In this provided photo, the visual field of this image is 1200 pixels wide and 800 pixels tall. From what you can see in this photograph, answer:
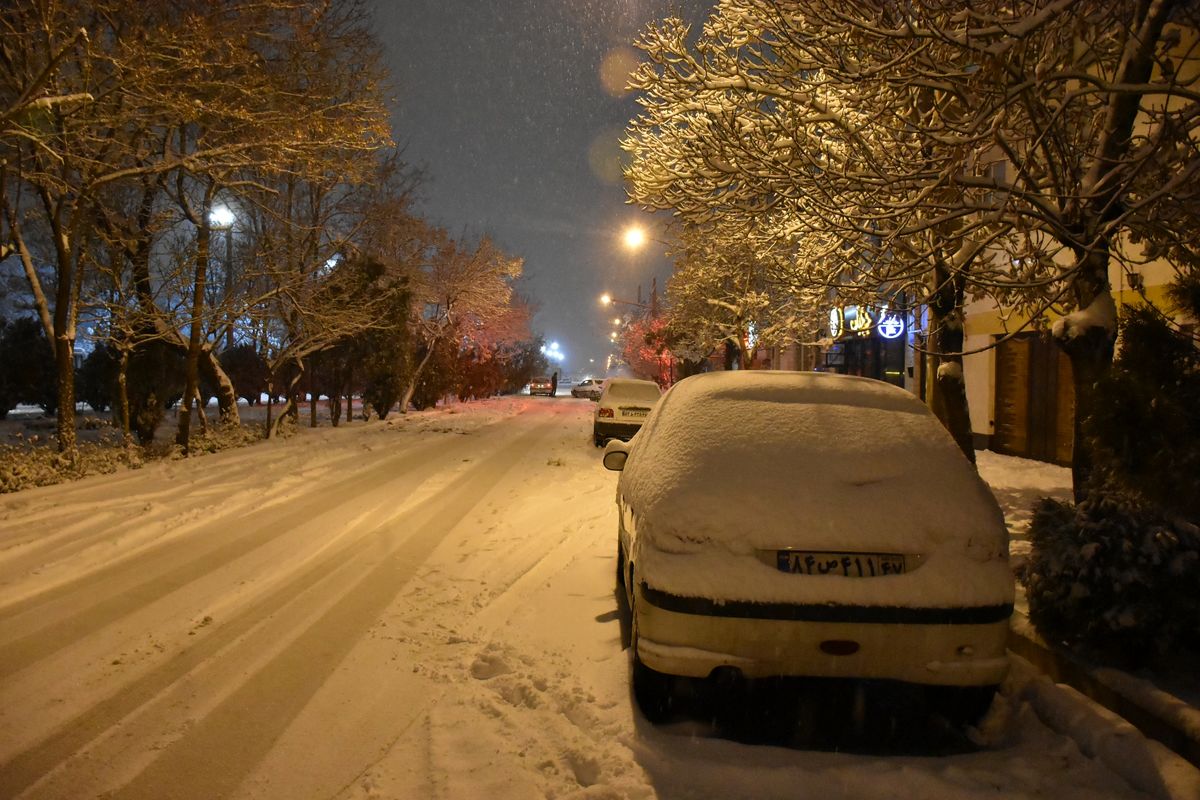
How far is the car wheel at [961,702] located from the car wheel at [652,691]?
133 cm

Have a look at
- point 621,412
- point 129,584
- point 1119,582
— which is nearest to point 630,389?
point 621,412

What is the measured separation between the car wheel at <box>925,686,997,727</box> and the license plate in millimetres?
776

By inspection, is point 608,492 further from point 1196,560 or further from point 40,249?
point 40,249

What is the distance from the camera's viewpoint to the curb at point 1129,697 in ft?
10.9

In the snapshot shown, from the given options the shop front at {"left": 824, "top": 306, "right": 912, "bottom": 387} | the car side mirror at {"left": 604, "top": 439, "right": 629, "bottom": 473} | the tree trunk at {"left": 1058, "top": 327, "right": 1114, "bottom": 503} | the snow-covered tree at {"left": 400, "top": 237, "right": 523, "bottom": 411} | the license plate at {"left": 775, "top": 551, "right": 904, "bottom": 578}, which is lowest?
the license plate at {"left": 775, "top": 551, "right": 904, "bottom": 578}

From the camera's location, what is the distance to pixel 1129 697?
364 centimetres

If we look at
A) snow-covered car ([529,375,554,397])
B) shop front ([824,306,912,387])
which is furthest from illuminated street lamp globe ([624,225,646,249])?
snow-covered car ([529,375,554,397])

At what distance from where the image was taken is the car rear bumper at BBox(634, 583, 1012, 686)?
341cm

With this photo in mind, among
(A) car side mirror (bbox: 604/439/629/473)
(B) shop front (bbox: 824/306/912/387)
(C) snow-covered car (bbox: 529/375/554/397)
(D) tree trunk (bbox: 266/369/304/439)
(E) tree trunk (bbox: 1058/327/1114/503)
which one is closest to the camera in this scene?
(E) tree trunk (bbox: 1058/327/1114/503)

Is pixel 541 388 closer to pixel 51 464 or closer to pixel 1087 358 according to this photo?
pixel 51 464

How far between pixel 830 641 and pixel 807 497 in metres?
0.66

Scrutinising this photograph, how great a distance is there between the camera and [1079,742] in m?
3.59

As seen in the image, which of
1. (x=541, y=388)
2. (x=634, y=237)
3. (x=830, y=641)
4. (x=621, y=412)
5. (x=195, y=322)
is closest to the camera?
(x=830, y=641)

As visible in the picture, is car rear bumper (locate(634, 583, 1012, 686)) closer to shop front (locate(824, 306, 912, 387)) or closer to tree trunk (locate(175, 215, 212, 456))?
tree trunk (locate(175, 215, 212, 456))
